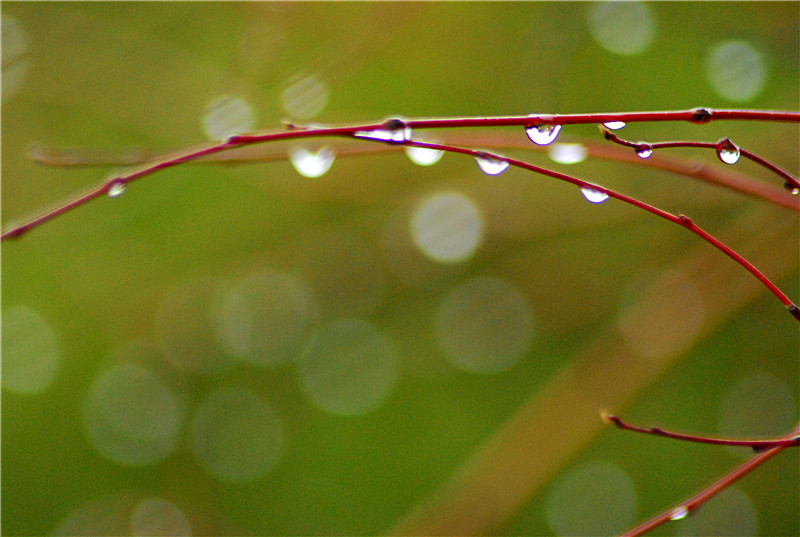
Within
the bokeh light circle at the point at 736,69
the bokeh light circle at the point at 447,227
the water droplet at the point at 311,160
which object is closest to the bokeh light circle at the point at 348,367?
the bokeh light circle at the point at 447,227

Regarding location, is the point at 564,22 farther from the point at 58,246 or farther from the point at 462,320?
the point at 58,246

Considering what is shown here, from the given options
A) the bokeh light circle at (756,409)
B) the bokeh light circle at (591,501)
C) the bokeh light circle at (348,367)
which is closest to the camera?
the bokeh light circle at (756,409)

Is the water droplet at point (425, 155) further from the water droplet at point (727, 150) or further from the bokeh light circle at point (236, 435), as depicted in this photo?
the bokeh light circle at point (236, 435)

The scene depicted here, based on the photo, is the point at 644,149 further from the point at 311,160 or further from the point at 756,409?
the point at 756,409

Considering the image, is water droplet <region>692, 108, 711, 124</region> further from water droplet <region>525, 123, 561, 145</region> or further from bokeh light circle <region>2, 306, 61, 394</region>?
bokeh light circle <region>2, 306, 61, 394</region>

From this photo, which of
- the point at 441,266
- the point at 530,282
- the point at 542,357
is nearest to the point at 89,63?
the point at 441,266

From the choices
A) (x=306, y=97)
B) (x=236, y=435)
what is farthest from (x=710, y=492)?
(x=236, y=435)

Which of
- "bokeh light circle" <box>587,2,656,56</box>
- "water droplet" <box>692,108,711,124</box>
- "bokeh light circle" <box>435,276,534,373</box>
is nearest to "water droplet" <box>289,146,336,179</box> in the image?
"water droplet" <box>692,108,711,124</box>
